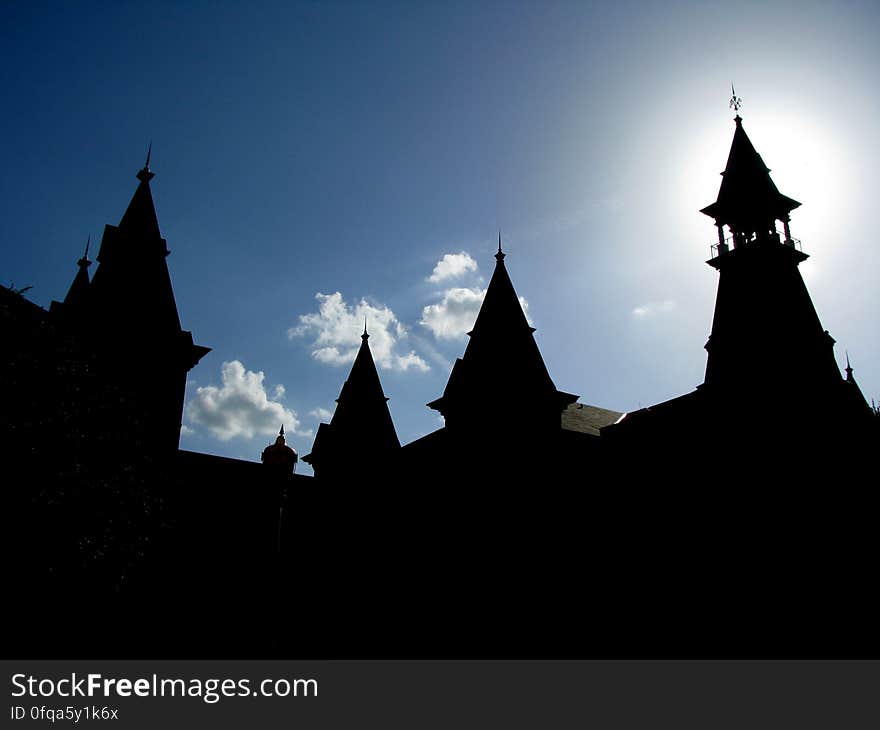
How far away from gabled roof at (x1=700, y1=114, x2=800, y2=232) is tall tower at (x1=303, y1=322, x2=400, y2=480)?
23.0 metres

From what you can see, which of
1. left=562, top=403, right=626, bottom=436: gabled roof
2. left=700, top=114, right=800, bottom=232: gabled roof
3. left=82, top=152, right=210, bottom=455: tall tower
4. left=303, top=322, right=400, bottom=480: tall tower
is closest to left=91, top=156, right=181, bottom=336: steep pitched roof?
left=82, top=152, right=210, bottom=455: tall tower

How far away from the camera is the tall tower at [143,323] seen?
30.8m

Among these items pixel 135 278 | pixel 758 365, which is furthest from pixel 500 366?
pixel 135 278

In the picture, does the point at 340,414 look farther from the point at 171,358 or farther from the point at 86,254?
the point at 86,254

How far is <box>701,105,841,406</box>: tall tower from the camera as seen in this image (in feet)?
104

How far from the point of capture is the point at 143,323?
31969 millimetres

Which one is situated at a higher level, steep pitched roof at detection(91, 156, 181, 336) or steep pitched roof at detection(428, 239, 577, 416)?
steep pitched roof at detection(91, 156, 181, 336)

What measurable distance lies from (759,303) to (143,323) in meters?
30.0

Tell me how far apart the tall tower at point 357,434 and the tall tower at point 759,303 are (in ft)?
62.9

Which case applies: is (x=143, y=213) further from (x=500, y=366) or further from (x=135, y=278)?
(x=500, y=366)

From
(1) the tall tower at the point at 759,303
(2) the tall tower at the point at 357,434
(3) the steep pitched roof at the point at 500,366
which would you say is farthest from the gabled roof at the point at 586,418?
(2) the tall tower at the point at 357,434

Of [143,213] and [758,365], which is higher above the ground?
[143,213]

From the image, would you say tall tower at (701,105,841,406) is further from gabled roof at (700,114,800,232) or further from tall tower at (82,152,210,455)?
tall tower at (82,152,210,455)
